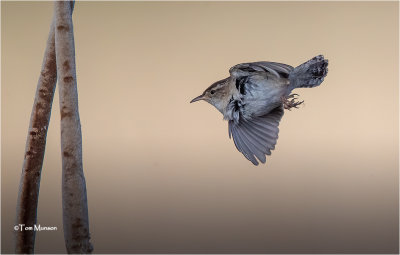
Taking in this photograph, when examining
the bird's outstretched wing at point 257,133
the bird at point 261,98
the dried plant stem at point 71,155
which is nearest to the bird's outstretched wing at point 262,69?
the bird at point 261,98

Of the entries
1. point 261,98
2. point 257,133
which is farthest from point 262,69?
point 257,133

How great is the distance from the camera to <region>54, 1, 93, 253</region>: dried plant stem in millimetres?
979

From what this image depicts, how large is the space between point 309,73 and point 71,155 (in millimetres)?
805

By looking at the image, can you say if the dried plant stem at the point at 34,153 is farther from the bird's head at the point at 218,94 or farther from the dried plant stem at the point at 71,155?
the bird's head at the point at 218,94

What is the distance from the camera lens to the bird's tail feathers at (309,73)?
143cm

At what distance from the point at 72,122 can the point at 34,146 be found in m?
0.25

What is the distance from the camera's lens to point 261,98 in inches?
56.8

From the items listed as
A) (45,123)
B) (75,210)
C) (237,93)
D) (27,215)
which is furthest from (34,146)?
(237,93)

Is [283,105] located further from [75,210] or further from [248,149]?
[75,210]

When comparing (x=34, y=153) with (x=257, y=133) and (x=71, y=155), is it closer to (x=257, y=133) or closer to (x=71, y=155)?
(x=71, y=155)

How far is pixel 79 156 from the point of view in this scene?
39.9 inches

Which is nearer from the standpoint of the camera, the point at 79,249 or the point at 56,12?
the point at 79,249

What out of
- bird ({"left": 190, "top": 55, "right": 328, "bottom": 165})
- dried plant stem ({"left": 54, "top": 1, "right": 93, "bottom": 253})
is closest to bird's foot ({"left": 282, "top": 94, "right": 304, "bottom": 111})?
bird ({"left": 190, "top": 55, "right": 328, "bottom": 165})

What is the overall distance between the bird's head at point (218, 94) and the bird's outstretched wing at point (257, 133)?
0.09 m
